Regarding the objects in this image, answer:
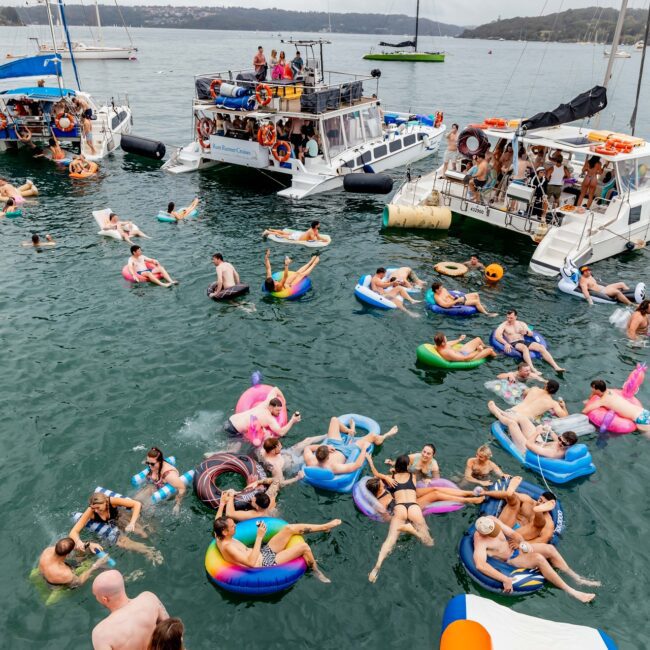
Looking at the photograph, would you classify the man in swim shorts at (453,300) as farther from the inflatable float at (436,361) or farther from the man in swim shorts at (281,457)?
the man in swim shorts at (281,457)

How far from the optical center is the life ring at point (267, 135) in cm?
2541

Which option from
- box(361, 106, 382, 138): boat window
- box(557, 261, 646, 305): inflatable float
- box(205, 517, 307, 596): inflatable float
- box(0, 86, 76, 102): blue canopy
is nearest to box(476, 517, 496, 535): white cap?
box(205, 517, 307, 596): inflatable float

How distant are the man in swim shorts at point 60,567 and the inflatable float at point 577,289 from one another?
15048 mm

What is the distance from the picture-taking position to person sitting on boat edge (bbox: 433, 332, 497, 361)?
13.5 metres

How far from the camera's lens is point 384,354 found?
14250 millimetres

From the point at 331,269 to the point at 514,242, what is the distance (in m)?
7.75

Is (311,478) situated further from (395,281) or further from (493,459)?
(395,281)

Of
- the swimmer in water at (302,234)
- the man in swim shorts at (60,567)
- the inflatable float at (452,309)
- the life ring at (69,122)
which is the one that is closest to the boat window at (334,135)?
the swimmer in water at (302,234)

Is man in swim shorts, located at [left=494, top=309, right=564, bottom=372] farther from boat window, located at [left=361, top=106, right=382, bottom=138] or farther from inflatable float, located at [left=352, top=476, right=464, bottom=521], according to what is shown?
boat window, located at [left=361, top=106, right=382, bottom=138]

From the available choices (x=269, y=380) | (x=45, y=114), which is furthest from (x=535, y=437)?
(x=45, y=114)

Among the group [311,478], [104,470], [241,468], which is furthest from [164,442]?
[311,478]

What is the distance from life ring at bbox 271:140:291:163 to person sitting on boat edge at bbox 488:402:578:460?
1765 centimetres

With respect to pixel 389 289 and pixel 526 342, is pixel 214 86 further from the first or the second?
pixel 526 342

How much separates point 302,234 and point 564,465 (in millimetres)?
13227
